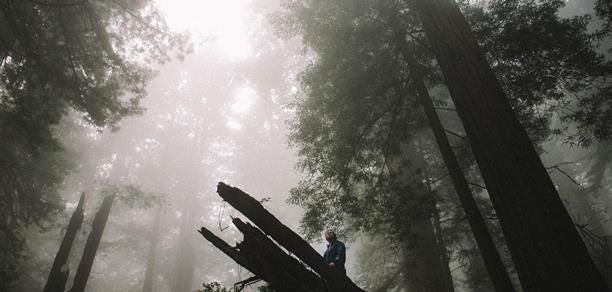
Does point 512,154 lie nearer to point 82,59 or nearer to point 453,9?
point 453,9

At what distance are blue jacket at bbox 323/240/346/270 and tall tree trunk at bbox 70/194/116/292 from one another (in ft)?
36.4

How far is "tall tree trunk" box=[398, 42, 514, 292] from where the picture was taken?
17.7ft

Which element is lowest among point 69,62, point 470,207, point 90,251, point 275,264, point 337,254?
point 275,264

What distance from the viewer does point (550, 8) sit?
→ 289 inches

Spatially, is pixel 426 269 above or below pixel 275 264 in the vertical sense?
above

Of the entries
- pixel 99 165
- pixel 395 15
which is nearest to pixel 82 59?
pixel 395 15

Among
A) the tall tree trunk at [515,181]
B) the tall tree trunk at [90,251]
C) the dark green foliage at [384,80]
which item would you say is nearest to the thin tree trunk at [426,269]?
the dark green foliage at [384,80]

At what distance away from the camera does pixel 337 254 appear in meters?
5.98

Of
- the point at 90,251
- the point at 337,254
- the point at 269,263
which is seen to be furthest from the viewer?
the point at 90,251

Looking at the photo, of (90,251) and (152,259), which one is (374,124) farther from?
(152,259)

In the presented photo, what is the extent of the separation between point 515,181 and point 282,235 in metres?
2.54

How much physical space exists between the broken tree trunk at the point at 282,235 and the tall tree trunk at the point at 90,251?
12.3 m

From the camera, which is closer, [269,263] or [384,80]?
[269,263]

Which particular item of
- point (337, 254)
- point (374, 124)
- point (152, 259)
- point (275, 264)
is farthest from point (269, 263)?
point (152, 259)
